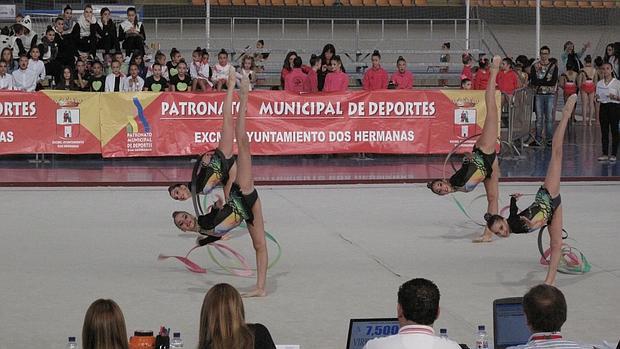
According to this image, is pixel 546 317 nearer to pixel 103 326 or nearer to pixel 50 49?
pixel 103 326

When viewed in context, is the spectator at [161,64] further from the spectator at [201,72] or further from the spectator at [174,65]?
the spectator at [201,72]

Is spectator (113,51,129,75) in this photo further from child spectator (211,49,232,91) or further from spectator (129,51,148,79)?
child spectator (211,49,232,91)

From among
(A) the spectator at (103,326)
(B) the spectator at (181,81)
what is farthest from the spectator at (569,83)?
(A) the spectator at (103,326)

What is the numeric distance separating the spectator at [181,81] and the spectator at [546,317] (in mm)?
14828

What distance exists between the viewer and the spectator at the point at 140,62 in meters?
20.0

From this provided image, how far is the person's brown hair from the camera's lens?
499 centimetres

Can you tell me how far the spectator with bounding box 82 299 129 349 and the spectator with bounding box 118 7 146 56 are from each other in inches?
674

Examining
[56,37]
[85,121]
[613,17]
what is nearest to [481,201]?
[85,121]

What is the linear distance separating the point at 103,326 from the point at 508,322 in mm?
2375

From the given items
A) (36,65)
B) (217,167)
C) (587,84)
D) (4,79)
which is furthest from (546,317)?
(587,84)

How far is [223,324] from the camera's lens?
5.00m

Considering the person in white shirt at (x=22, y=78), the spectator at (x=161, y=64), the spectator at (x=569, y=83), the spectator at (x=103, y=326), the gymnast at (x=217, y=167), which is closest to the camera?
the spectator at (x=103, y=326)

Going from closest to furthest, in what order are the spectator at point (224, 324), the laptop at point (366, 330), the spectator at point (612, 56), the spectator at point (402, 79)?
the spectator at point (224, 324), the laptop at point (366, 330), the spectator at point (402, 79), the spectator at point (612, 56)

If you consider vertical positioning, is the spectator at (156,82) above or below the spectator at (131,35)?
below
